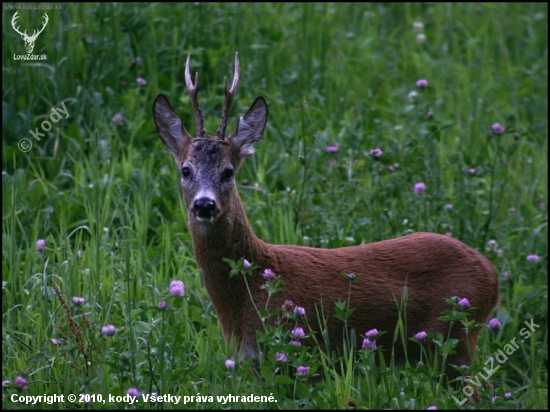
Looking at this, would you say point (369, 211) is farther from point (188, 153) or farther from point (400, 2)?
point (400, 2)

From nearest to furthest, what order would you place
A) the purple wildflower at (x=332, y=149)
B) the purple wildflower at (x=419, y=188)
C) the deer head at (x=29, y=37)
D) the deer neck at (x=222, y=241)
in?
the deer neck at (x=222, y=241) → the purple wildflower at (x=419, y=188) → the purple wildflower at (x=332, y=149) → the deer head at (x=29, y=37)

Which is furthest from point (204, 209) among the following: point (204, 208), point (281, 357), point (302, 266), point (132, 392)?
point (132, 392)

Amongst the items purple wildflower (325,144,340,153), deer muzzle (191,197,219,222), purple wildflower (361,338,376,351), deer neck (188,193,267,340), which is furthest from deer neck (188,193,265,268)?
purple wildflower (325,144,340,153)

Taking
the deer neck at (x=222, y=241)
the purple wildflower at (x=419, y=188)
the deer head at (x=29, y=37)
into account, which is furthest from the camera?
the deer head at (x=29, y=37)

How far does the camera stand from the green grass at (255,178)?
15.5 feet

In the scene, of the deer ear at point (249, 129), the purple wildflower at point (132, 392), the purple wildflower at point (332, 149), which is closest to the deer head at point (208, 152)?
the deer ear at point (249, 129)

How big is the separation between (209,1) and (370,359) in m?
→ 4.87

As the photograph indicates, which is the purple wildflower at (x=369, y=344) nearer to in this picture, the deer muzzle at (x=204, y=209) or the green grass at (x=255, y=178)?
the green grass at (x=255, y=178)

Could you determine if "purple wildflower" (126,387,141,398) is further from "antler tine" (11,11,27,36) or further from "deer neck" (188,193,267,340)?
"antler tine" (11,11,27,36)

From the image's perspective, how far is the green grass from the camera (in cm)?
472

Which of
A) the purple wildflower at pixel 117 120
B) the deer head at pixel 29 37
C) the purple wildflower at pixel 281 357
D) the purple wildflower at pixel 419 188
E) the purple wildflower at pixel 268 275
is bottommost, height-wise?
the purple wildflower at pixel 281 357

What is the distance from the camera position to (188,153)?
5.35m

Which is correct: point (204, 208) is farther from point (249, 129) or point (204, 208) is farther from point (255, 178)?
point (255, 178)

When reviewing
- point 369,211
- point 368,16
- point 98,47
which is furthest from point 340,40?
point 369,211
